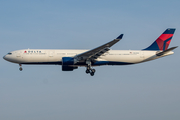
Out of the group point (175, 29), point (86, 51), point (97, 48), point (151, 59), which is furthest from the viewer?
point (175, 29)

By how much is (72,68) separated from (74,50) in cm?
329

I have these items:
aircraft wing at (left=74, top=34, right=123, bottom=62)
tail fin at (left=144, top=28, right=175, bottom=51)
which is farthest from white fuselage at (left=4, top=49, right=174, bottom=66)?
tail fin at (left=144, top=28, right=175, bottom=51)

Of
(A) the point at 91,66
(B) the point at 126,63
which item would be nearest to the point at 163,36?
(B) the point at 126,63

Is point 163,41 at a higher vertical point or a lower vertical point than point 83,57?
higher

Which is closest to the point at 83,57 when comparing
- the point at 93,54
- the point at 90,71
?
the point at 93,54

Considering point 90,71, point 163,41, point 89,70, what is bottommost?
point 90,71

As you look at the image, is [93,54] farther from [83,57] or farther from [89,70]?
[89,70]

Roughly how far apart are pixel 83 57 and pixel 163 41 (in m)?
15.0

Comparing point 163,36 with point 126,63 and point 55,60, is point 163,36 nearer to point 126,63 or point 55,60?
point 126,63

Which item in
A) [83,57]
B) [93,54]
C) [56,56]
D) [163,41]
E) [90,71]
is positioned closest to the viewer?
[93,54]

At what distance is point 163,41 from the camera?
50562 millimetres

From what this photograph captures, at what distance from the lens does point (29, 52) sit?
44781 mm

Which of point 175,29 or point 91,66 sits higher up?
point 175,29

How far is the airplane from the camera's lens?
4409 cm
